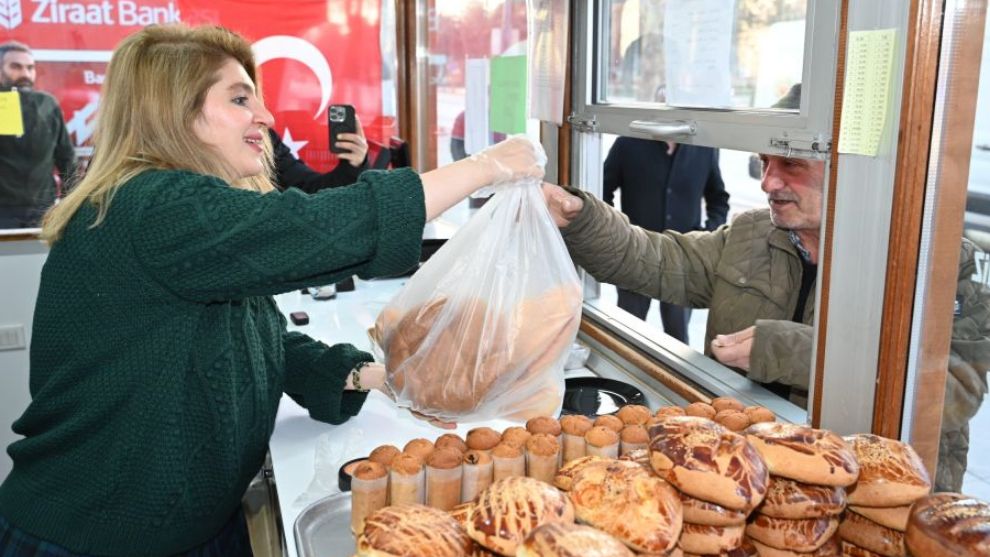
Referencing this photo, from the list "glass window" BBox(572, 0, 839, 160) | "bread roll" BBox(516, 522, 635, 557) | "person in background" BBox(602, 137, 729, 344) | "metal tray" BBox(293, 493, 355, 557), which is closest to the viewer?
"bread roll" BBox(516, 522, 635, 557)

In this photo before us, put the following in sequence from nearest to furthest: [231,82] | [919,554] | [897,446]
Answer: [919,554] → [897,446] → [231,82]

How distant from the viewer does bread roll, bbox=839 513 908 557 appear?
65cm

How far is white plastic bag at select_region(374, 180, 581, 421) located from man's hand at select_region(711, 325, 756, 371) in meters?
0.28

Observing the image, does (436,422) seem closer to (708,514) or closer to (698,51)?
(708,514)

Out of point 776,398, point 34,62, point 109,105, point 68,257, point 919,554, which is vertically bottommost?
point 776,398

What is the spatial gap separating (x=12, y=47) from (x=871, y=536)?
2916 millimetres

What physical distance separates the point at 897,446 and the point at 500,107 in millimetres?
1609

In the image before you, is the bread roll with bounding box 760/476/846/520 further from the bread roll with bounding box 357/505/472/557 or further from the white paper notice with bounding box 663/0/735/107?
the white paper notice with bounding box 663/0/735/107

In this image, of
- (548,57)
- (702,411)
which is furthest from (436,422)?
(548,57)

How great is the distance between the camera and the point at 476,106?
8.18 feet

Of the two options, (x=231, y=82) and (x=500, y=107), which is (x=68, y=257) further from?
(x=500, y=107)

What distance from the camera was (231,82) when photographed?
1124 mm

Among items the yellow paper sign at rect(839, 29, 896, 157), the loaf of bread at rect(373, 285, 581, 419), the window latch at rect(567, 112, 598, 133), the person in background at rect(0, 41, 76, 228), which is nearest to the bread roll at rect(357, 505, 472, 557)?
the loaf of bread at rect(373, 285, 581, 419)

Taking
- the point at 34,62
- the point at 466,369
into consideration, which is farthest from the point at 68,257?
the point at 34,62
